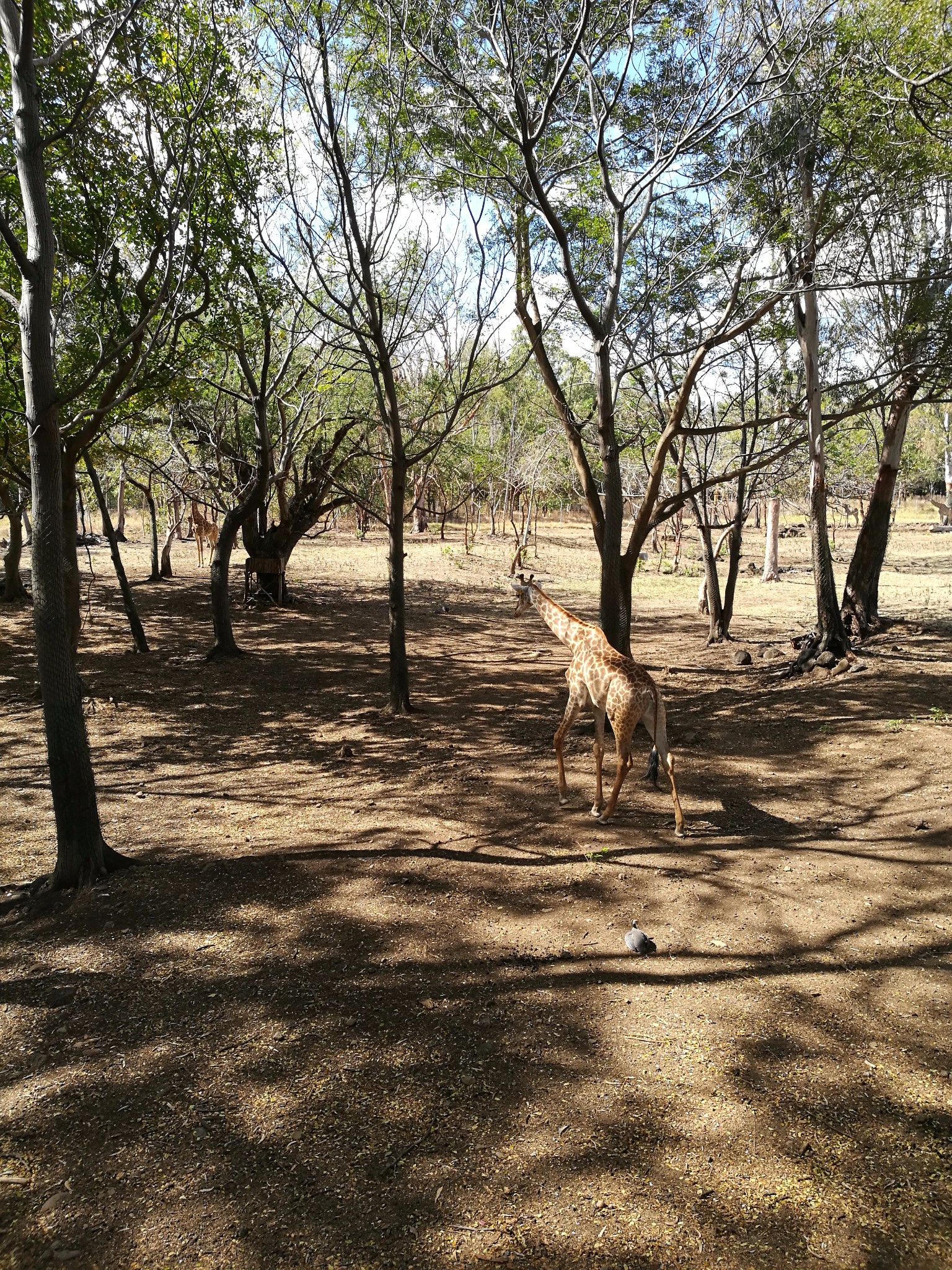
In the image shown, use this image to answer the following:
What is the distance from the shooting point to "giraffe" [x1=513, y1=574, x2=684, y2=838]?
6.21m

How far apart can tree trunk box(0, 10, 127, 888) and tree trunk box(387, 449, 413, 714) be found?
5.11 metres

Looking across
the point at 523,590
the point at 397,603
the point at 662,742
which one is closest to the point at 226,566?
the point at 397,603

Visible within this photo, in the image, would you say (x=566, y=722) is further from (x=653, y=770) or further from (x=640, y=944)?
(x=640, y=944)

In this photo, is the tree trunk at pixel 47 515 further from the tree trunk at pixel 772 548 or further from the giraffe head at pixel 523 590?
the tree trunk at pixel 772 548

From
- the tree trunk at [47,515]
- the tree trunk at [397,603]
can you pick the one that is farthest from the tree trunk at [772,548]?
the tree trunk at [47,515]

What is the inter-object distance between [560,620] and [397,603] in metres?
3.04

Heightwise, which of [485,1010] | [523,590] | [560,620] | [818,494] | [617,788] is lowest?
[485,1010]

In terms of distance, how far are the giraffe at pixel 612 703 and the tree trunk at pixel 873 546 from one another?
7642 mm

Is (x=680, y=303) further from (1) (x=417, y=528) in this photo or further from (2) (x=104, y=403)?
(1) (x=417, y=528)

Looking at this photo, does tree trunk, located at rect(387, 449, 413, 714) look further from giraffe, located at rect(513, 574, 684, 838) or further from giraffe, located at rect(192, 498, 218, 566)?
giraffe, located at rect(192, 498, 218, 566)

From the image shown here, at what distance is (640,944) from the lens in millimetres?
4465

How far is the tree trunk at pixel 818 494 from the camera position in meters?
10.7

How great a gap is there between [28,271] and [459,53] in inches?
205

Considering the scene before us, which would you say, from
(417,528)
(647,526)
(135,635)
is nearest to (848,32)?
(647,526)
